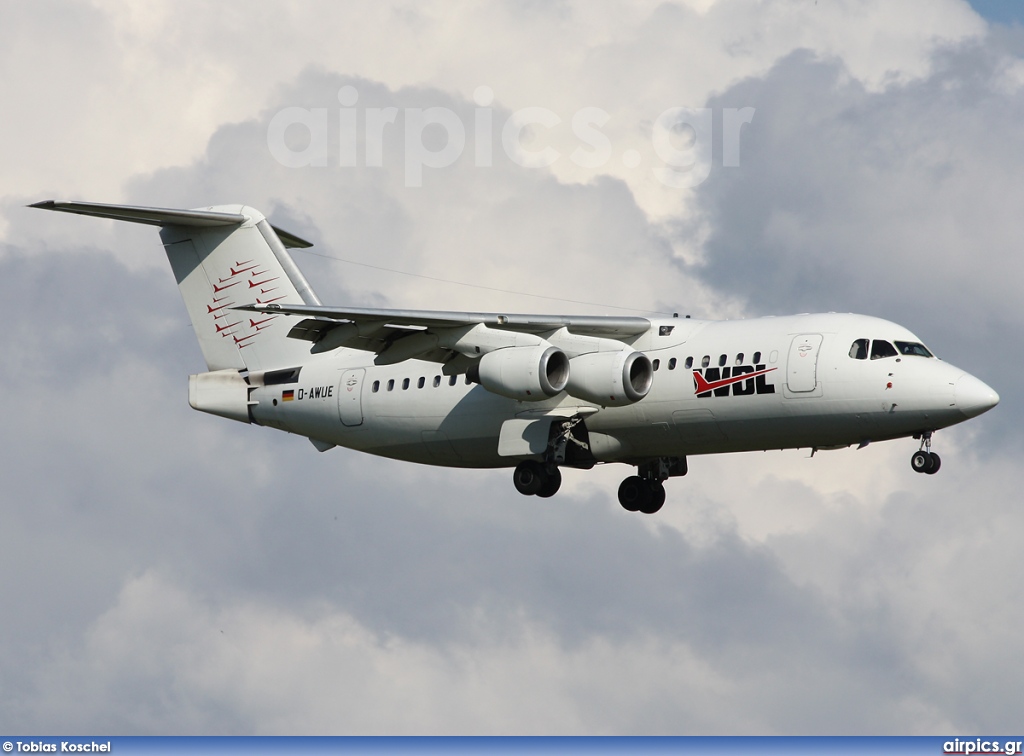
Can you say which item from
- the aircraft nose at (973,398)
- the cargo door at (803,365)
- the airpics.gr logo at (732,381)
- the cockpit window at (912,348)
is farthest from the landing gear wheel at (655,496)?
the aircraft nose at (973,398)

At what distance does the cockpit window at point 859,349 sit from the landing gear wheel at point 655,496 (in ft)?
15.5

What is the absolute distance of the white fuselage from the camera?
70.4 feet

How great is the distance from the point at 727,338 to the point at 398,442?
19.1 ft

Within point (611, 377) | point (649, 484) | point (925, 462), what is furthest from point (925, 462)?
point (649, 484)

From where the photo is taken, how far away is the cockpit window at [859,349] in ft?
71.3

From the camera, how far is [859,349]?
21.8 meters

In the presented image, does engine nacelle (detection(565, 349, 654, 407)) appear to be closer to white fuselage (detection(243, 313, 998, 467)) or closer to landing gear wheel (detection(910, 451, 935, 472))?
white fuselage (detection(243, 313, 998, 467))

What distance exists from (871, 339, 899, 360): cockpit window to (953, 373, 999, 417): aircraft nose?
98 centimetres

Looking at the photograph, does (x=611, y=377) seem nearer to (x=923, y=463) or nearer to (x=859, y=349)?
(x=859, y=349)

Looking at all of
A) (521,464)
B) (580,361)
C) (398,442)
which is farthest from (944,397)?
(398,442)

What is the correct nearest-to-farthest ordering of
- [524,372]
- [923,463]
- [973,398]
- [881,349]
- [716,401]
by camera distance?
1. [973,398]
2. [923,463]
3. [881,349]
4. [716,401]
5. [524,372]

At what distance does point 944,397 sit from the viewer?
2116 cm

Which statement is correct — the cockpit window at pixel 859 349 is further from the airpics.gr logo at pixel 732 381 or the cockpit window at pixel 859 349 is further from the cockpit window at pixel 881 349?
the airpics.gr logo at pixel 732 381

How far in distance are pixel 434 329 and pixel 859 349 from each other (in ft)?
19.7
